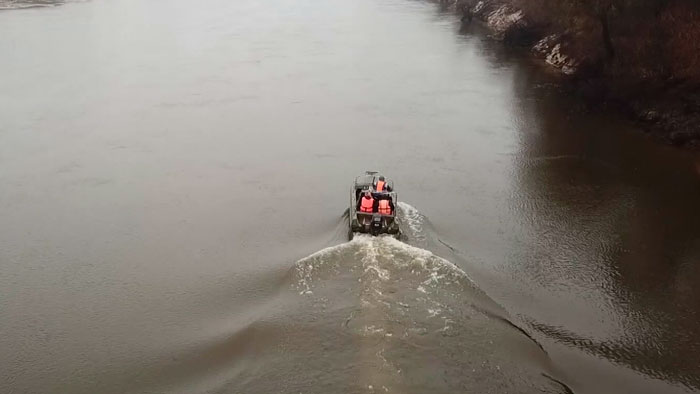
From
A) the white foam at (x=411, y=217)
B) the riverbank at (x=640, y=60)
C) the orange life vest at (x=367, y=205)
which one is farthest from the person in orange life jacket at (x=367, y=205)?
the riverbank at (x=640, y=60)

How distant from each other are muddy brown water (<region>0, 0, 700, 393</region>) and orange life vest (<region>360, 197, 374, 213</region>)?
1193 millimetres

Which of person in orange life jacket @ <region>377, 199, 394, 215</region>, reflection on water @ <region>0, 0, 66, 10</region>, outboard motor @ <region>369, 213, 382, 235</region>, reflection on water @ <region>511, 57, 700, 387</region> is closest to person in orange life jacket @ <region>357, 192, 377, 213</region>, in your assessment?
person in orange life jacket @ <region>377, 199, 394, 215</region>

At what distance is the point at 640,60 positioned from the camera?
30.5 meters

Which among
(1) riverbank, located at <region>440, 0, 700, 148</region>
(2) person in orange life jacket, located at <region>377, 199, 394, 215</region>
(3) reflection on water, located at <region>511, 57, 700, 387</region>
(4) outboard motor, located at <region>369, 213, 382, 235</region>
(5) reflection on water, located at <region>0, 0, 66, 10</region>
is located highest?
(5) reflection on water, located at <region>0, 0, 66, 10</region>

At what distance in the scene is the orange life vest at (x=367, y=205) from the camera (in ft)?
60.8

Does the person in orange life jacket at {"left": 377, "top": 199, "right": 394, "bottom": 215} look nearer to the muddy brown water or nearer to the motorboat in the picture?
the motorboat

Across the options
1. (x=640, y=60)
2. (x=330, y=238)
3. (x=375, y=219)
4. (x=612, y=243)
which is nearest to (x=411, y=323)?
(x=375, y=219)

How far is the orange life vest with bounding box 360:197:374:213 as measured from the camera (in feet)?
60.8

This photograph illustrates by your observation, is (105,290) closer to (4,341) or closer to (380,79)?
(4,341)

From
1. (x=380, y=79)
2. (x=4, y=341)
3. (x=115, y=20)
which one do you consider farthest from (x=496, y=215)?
(x=115, y=20)

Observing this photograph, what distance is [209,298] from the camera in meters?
17.2

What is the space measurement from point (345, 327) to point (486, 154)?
607 inches

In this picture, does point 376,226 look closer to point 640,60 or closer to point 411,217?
point 411,217

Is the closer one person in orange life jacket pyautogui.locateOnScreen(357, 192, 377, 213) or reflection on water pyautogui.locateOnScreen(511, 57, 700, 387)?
reflection on water pyautogui.locateOnScreen(511, 57, 700, 387)
